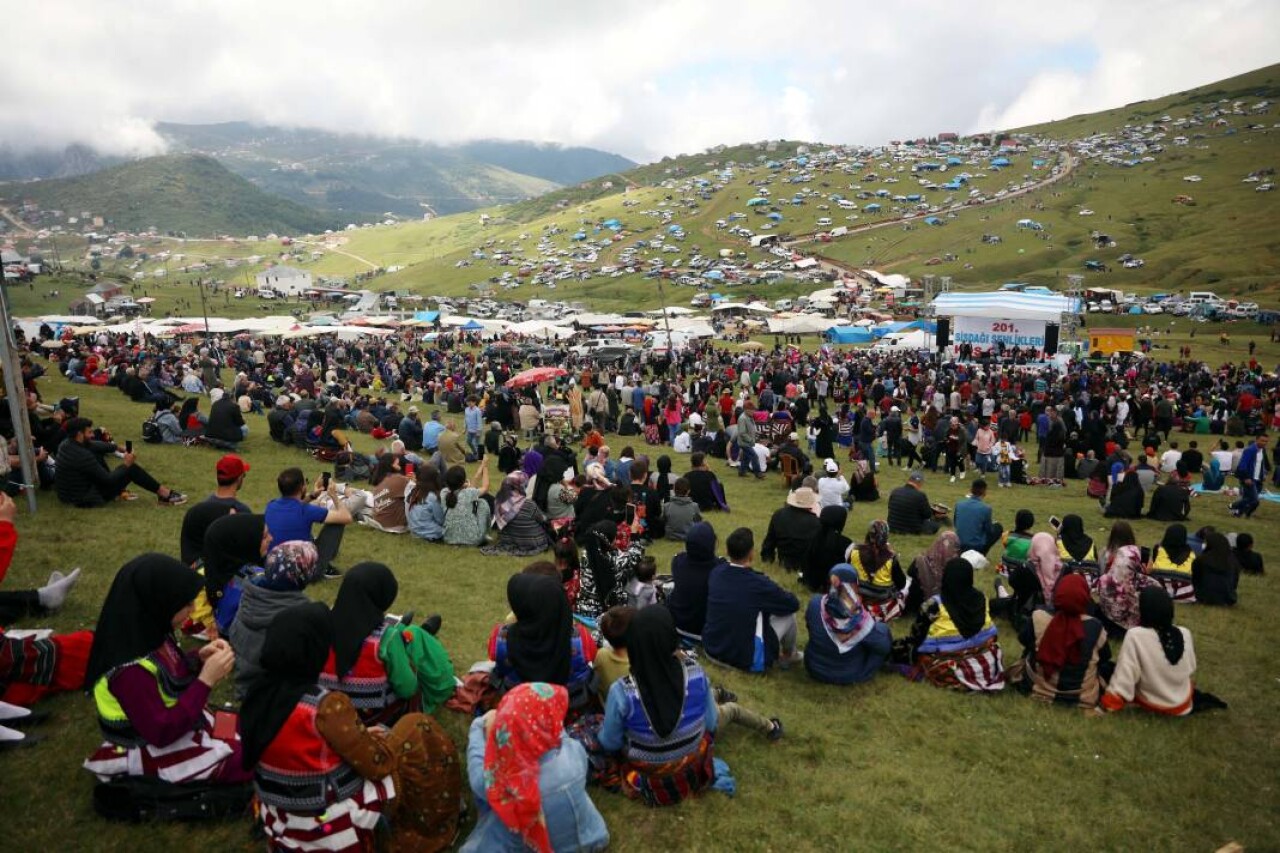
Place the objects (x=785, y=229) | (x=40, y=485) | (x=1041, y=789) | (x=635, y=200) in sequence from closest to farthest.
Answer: (x=1041, y=789)
(x=40, y=485)
(x=785, y=229)
(x=635, y=200)

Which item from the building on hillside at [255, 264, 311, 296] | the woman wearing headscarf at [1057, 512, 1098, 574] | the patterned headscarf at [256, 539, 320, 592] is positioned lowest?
the woman wearing headscarf at [1057, 512, 1098, 574]

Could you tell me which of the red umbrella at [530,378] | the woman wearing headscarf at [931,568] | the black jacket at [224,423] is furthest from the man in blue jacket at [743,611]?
the red umbrella at [530,378]

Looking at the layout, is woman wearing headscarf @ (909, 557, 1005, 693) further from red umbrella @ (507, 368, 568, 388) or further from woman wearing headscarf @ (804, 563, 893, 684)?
red umbrella @ (507, 368, 568, 388)

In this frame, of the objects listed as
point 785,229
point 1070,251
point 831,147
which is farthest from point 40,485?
point 831,147

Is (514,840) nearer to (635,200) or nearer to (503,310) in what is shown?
(503,310)

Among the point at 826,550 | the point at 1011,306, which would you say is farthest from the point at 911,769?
the point at 1011,306

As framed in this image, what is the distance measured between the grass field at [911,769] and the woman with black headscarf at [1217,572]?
1.47 ft

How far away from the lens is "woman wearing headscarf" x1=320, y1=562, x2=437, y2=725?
4277mm

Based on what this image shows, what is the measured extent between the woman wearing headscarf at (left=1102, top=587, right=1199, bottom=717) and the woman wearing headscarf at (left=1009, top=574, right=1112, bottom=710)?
16 centimetres

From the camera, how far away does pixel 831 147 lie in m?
147

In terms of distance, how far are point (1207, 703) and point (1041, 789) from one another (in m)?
2.12

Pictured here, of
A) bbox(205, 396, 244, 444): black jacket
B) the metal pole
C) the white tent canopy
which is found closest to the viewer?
the metal pole

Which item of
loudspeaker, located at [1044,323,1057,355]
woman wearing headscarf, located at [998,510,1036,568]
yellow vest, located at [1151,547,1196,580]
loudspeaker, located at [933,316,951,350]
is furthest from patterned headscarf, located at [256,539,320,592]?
loudspeaker, located at [933,316,951,350]

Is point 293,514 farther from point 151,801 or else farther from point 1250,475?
point 1250,475
